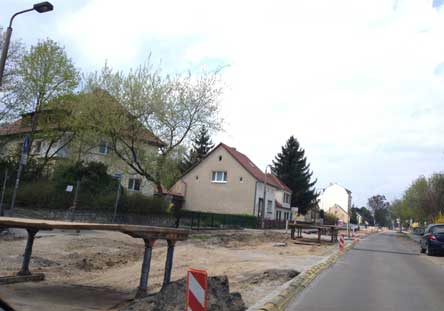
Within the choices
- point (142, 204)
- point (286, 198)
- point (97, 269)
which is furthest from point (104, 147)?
point (286, 198)

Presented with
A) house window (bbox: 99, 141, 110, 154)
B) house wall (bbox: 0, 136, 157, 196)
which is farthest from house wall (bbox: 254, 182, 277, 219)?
house window (bbox: 99, 141, 110, 154)

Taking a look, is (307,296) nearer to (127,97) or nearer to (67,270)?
(67,270)

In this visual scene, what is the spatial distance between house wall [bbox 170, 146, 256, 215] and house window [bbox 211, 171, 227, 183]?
38 cm

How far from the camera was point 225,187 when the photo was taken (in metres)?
54.4

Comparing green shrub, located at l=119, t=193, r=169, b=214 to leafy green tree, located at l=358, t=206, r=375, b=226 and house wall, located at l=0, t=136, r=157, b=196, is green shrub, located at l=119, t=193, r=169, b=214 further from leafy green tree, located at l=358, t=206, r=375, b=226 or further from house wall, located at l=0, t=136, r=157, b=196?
leafy green tree, located at l=358, t=206, r=375, b=226

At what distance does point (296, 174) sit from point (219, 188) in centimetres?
1879

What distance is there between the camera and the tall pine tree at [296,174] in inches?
2726

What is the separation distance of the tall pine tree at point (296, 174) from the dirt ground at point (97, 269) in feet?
165

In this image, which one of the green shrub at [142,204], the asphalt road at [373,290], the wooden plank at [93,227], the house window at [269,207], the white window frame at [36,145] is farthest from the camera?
the house window at [269,207]

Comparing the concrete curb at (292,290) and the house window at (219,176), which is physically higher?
the house window at (219,176)

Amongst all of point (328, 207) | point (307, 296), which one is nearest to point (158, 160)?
point (307, 296)

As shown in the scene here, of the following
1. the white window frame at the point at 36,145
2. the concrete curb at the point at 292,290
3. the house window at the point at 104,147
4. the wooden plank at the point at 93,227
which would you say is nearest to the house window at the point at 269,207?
the house window at the point at 104,147

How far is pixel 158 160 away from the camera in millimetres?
27531

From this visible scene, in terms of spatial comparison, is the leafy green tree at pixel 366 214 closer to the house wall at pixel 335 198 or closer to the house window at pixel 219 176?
the house wall at pixel 335 198
